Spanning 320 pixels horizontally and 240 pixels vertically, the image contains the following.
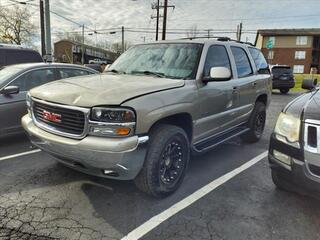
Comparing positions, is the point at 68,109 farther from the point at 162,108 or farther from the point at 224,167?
the point at 224,167

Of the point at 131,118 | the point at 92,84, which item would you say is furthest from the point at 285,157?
the point at 92,84

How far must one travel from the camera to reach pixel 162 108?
11.1ft

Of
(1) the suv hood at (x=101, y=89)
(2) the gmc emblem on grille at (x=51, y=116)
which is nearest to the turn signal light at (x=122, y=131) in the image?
(1) the suv hood at (x=101, y=89)

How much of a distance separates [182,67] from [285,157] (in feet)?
5.83

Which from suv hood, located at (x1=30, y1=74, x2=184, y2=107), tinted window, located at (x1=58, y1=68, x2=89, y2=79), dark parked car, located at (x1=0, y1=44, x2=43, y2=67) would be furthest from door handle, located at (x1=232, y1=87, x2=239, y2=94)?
dark parked car, located at (x1=0, y1=44, x2=43, y2=67)

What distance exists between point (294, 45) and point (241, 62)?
59.5 meters

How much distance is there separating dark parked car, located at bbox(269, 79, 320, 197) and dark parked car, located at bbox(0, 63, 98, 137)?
14.7ft

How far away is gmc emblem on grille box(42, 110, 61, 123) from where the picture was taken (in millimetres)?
3353

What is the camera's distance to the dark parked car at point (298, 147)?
296 centimetres

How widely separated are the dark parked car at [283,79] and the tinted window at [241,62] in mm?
14447

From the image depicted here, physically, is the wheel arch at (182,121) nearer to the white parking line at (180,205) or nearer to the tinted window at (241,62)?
the white parking line at (180,205)

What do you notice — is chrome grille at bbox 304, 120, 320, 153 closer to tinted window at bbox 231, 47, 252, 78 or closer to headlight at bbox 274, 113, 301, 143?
headlight at bbox 274, 113, 301, 143

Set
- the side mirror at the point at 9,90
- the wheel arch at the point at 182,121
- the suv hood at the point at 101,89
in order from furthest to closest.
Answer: the side mirror at the point at 9,90 → the wheel arch at the point at 182,121 → the suv hood at the point at 101,89

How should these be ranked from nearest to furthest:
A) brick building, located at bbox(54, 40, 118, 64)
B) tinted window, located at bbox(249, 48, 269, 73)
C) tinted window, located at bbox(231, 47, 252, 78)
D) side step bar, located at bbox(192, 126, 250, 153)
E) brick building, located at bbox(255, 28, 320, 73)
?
side step bar, located at bbox(192, 126, 250, 153) < tinted window, located at bbox(231, 47, 252, 78) < tinted window, located at bbox(249, 48, 269, 73) < brick building, located at bbox(255, 28, 320, 73) < brick building, located at bbox(54, 40, 118, 64)
